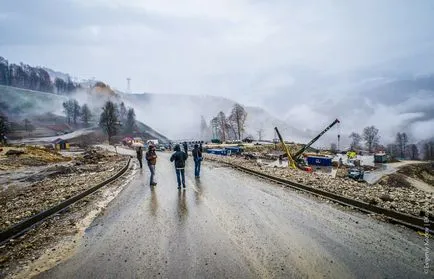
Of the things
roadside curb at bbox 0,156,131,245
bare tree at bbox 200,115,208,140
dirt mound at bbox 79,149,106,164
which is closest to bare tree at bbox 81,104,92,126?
bare tree at bbox 200,115,208,140

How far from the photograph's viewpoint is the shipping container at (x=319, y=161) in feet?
169

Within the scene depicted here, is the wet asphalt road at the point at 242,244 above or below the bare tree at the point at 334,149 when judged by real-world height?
above

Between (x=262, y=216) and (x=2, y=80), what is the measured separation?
22408 cm

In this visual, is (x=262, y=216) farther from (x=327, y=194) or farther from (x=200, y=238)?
(x=327, y=194)

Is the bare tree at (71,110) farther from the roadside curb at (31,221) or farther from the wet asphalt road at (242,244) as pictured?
the wet asphalt road at (242,244)

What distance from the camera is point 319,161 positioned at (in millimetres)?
52219

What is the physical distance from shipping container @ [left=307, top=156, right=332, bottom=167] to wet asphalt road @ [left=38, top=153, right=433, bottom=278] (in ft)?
147

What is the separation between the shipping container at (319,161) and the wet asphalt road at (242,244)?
147 feet

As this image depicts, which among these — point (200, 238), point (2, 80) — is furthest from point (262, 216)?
point (2, 80)

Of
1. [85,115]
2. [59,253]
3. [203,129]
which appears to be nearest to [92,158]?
[59,253]

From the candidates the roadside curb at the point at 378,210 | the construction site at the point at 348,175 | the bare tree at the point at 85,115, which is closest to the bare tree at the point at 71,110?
the bare tree at the point at 85,115

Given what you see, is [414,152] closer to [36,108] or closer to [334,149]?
[334,149]

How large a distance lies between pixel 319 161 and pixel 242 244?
163ft

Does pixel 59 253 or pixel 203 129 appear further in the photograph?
pixel 203 129
